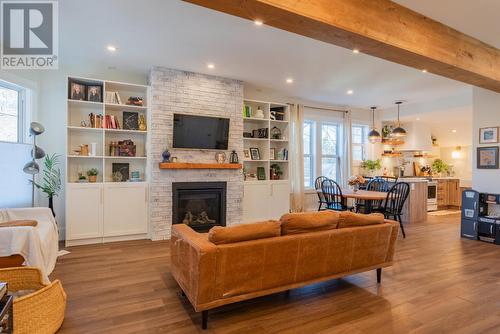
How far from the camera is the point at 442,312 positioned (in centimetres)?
247

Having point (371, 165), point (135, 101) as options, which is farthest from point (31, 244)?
point (371, 165)

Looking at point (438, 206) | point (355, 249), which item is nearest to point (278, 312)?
point (355, 249)

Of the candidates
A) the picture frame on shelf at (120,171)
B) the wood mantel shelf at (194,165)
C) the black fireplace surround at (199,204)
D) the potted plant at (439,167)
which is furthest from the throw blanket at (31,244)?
the potted plant at (439,167)

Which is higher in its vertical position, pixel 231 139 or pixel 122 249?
pixel 231 139

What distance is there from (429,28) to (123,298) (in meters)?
4.07

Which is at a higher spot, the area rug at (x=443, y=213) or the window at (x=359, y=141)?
the window at (x=359, y=141)

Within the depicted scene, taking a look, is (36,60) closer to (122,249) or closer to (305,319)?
(122,249)

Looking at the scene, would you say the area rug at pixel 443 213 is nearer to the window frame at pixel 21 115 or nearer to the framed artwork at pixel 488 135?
the framed artwork at pixel 488 135

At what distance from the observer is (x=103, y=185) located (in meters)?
4.55

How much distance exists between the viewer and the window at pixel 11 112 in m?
4.04

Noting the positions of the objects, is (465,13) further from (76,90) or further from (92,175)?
(92,175)

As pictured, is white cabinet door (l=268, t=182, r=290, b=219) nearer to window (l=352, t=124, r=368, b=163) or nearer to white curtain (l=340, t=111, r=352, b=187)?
white curtain (l=340, t=111, r=352, b=187)

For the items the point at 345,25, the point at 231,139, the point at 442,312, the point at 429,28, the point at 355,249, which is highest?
the point at 429,28

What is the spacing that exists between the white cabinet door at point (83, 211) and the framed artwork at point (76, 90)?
4.48 feet
